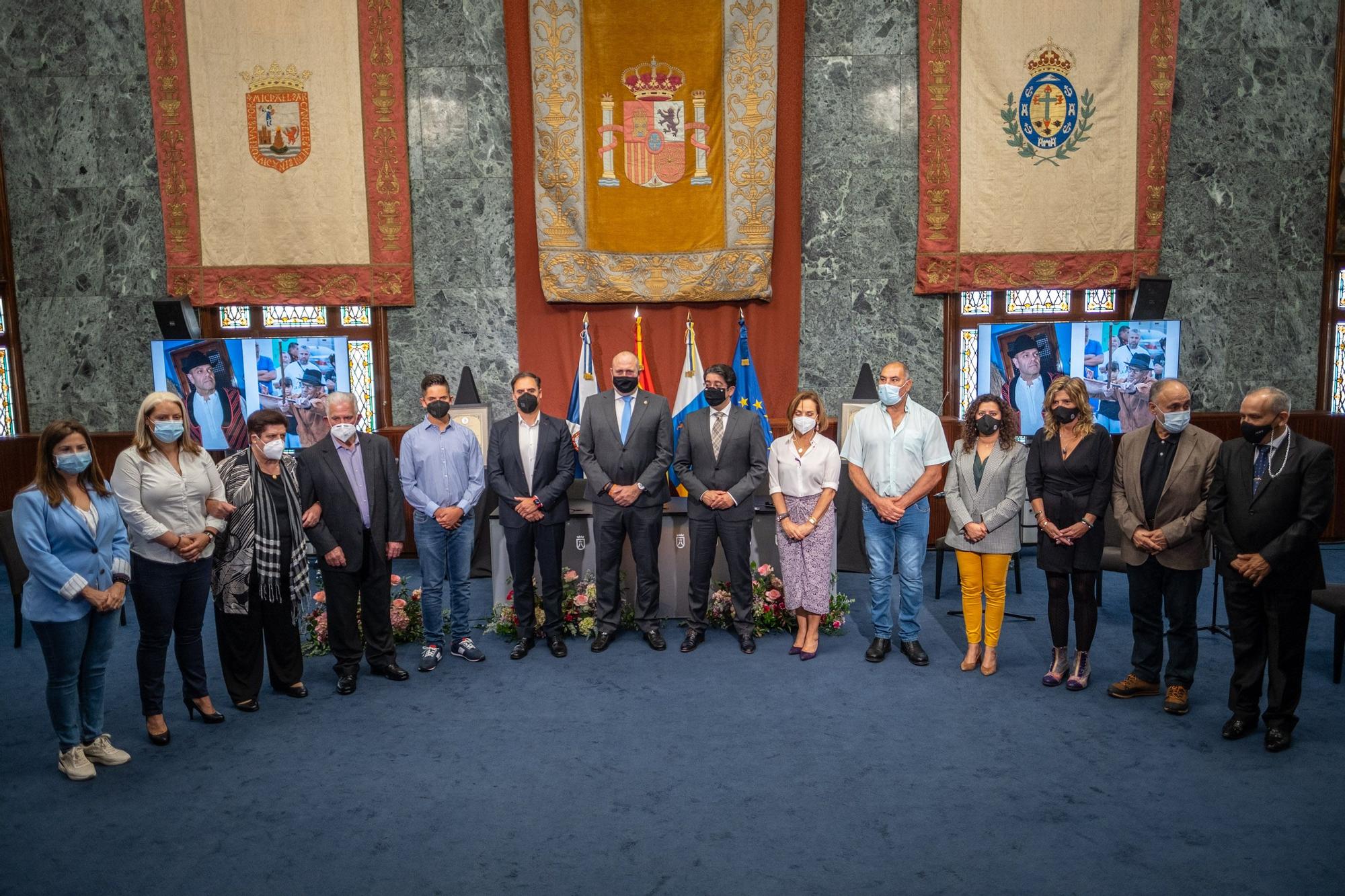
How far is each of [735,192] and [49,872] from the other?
6.41 metres

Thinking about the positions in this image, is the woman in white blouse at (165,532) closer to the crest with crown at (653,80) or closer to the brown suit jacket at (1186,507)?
the brown suit jacket at (1186,507)

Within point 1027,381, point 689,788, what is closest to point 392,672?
point 689,788

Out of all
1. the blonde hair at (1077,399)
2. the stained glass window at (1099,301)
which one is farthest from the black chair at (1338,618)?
the stained glass window at (1099,301)

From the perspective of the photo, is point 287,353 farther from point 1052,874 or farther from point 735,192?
point 1052,874

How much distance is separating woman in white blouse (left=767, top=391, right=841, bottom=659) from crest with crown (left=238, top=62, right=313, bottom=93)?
5.30 m

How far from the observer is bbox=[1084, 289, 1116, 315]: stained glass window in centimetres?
816

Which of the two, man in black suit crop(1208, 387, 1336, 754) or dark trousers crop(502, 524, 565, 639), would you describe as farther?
dark trousers crop(502, 524, 565, 639)

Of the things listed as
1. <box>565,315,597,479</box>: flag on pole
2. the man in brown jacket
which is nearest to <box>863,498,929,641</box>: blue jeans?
the man in brown jacket

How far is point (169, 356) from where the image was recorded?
7.83 m

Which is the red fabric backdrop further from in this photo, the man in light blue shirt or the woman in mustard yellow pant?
the woman in mustard yellow pant

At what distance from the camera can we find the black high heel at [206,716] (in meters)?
4.64

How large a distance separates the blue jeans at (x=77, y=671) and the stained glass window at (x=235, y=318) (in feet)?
15.5

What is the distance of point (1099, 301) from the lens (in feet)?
→ 26.8

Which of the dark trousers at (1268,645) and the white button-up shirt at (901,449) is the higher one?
the white button-up shirt at (901,449)
